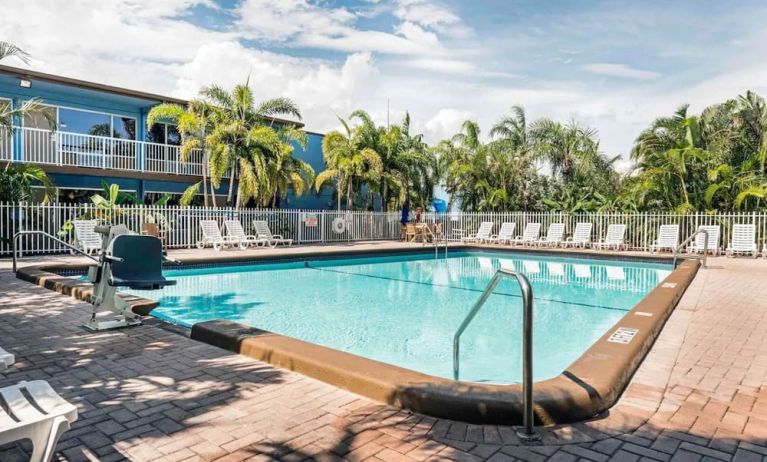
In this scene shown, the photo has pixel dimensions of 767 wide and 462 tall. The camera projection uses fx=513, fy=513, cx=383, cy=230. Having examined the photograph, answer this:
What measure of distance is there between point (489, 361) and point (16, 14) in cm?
1296

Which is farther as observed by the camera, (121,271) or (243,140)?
(243,140)

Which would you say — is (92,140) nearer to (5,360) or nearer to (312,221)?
(312,221)

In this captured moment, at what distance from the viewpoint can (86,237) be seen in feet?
45.5

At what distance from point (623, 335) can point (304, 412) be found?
3.23 metres

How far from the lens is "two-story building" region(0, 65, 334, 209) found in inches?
665

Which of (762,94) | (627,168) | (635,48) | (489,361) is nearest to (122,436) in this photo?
(489,361)

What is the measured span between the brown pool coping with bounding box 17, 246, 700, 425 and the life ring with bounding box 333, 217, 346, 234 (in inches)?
634

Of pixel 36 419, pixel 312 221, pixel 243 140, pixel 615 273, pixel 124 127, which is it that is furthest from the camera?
pixel 124 127

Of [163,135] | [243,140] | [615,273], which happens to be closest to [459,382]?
[615,273]

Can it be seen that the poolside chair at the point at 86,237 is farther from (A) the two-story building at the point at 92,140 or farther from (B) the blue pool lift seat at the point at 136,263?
(B) the blue pool lift seat at the point at 136,263

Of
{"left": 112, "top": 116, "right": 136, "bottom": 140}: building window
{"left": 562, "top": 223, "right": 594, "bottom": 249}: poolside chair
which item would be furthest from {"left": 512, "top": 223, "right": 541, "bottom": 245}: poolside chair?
{"left": 112, "top": 116, "right": 136, "bottom": 140}: building window

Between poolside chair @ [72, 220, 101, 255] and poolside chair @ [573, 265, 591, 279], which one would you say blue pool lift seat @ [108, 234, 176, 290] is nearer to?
poolside chair @ [72, 220, 101, 255]

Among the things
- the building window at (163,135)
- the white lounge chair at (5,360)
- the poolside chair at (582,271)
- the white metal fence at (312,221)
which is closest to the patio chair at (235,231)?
the white metal fence at (312,221)

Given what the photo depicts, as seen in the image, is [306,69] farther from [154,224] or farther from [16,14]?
[16,14]
